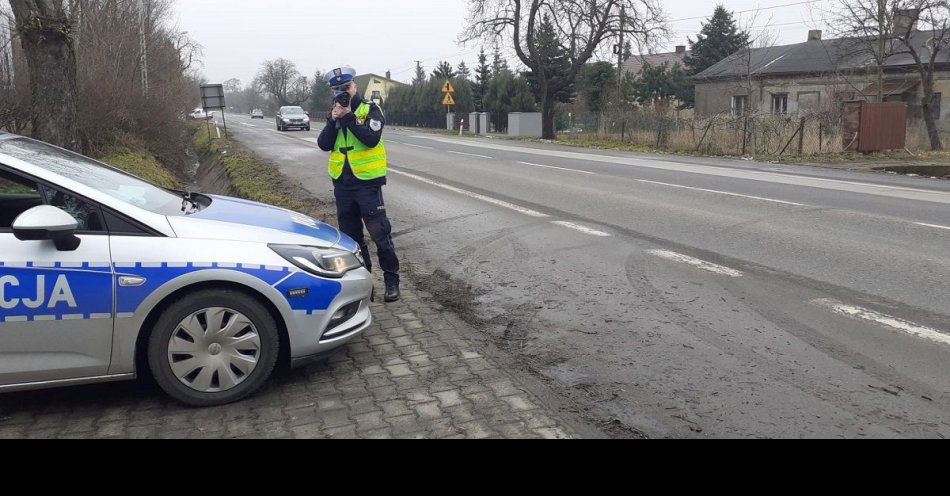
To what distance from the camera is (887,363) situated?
448 cm

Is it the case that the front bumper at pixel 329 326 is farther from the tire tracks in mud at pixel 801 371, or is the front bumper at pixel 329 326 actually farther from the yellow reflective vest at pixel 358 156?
the tire tracks in mud at pixel 801 371

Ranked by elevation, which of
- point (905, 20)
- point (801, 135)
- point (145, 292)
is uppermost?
point (905, 20)

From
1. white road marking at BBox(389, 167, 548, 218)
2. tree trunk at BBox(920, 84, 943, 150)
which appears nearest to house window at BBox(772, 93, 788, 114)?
tree trunk at BBox(920, 84, 943, 150)

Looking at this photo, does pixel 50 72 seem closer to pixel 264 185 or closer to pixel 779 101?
pixel 264 185

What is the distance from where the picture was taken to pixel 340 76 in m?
5.90

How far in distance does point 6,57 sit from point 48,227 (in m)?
13.0

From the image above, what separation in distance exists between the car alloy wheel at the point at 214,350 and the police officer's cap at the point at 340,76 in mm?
2499

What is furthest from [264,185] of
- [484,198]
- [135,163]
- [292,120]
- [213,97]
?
[292,120]

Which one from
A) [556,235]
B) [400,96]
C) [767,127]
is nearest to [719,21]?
[400,96]

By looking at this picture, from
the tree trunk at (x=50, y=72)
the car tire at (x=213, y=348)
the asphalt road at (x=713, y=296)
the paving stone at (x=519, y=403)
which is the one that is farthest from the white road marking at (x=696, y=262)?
the tree trunk at (x=50, y=72)

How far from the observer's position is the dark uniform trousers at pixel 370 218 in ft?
19.8

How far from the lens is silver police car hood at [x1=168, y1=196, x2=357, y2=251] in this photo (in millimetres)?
4160
